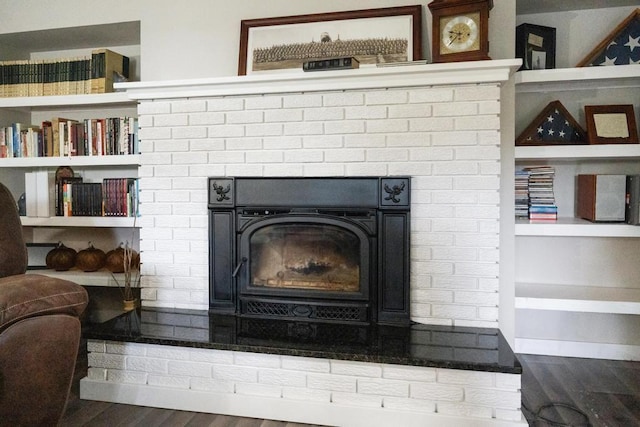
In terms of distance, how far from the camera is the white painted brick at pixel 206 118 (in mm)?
2523

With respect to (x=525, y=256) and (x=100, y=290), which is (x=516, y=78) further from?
(x=100, y=290)

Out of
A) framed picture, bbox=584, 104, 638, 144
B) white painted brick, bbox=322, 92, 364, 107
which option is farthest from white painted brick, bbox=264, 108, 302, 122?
framed picture, bbox=584, 104, 638, 144

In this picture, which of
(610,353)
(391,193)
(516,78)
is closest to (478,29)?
(516,78)

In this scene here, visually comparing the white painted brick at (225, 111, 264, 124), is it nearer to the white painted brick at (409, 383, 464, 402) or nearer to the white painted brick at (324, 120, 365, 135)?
the white painted brick at (324, 120, 365, 135)

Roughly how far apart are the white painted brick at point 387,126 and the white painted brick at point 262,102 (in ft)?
1.62

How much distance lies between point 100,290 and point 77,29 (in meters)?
1.74

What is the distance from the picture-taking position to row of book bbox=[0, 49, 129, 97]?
9.64 ft

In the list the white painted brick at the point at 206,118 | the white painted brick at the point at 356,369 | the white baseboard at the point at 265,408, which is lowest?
the white baseboard at the point at 265,408

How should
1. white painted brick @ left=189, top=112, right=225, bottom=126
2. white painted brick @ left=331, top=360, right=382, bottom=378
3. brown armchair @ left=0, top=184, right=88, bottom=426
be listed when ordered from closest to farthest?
brown armchair @ left=0, top=184, right=88, bottom=426, white painted brick @ left=331, top=360, right=382, bottom=378, white painted brick @ left=189, top=112, right=225, bottom=126

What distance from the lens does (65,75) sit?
301 cm

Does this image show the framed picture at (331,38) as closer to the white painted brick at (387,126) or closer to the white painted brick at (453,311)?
the white painted brick at (387,126)

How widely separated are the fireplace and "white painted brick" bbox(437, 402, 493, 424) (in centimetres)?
48

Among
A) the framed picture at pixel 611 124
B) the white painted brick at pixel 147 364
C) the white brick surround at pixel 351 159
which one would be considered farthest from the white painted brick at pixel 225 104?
the framed picture at pixel 611 124

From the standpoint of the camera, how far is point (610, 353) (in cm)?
275
